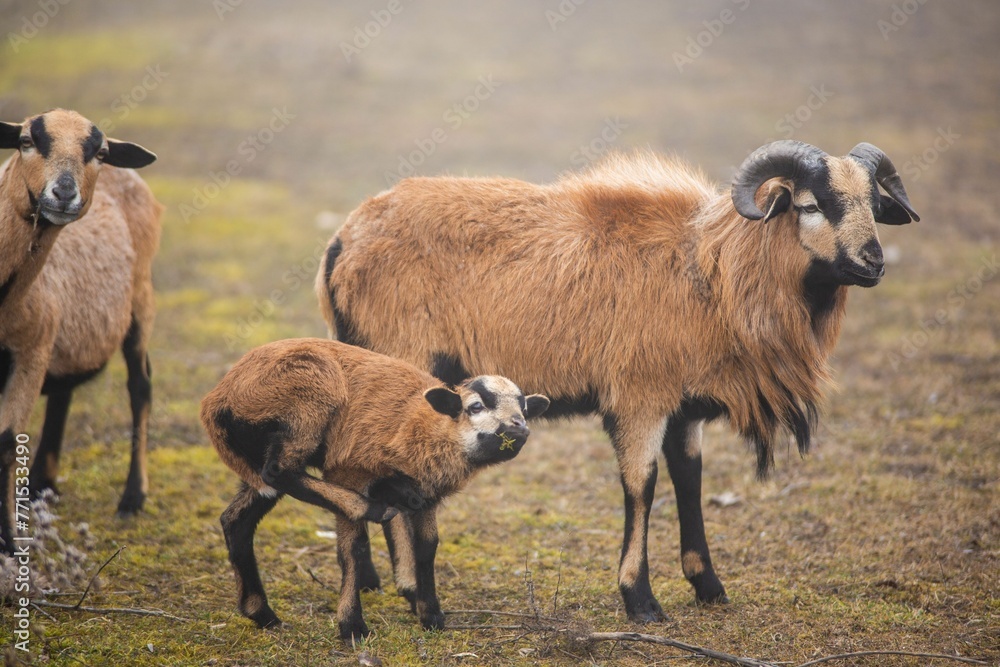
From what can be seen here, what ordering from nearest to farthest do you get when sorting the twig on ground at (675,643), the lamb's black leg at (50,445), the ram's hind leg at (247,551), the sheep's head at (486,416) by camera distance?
the twig on ground at (675,643) → the sheep's head at (486,416) → the ram's hind leg at (247,551) → the lamb's black leg at (50,445)

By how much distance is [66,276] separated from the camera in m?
7.67

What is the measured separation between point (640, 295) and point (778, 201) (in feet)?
3.76

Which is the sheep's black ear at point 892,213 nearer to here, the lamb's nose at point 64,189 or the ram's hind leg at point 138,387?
the lamb's nose at point 64,189

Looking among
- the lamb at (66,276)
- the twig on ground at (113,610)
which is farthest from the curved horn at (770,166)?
the twig on ground at (113,610)

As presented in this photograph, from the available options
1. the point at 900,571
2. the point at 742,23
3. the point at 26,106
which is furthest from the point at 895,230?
the point at 26,106

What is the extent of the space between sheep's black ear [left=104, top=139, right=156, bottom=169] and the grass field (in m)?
2.96

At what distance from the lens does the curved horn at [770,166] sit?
245 inches

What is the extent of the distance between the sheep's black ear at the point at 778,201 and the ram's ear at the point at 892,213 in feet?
2.70

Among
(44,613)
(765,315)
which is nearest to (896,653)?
(765,315)

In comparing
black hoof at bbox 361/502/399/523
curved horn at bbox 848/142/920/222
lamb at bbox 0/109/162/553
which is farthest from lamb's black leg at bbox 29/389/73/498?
curved horn at bbox 848/142/920/222

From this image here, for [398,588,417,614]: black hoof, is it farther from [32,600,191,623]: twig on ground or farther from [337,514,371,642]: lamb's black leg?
[32,600,191,623]: twig on ground

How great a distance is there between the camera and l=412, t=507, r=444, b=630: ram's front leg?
6152mm

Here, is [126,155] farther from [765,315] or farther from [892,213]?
[892,213]

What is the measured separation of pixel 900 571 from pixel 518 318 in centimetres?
370
